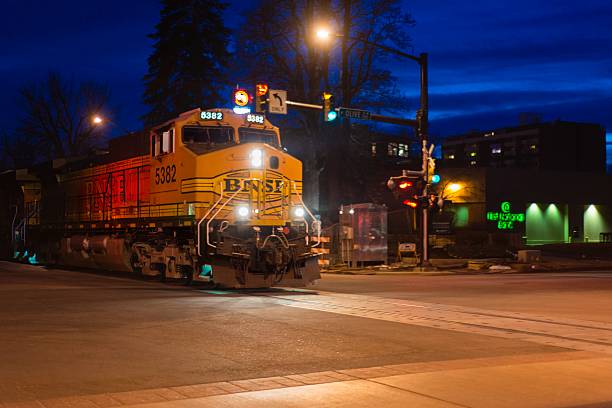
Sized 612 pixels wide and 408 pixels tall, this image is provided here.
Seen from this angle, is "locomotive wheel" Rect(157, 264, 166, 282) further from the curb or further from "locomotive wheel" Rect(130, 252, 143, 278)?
the curb

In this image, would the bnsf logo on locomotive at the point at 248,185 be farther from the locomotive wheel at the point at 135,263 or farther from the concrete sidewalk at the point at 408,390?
the concrete sidewalk at the point at 408,390

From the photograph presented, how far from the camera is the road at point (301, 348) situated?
24.0ft

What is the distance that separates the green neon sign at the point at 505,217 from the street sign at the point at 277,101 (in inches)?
1123

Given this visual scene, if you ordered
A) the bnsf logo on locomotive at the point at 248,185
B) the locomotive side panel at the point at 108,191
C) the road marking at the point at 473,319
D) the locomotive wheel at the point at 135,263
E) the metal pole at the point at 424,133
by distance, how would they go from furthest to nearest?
the metal pole at the point at 424,133 < the locomotive wheel at the point at 135,263 < the locomotive side panel at the point at 108,191 < the bnsf logo on locomotive at the point at 248,185 < the road marking at the point at 473,319

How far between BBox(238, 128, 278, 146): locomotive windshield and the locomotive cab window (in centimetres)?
188

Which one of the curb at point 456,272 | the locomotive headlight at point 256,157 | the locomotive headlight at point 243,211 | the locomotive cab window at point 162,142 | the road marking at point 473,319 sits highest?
the locomotive cab window at point 162,142

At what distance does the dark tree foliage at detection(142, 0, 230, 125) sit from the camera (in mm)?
51750

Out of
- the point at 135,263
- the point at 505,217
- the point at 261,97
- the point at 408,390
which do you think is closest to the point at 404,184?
the point at 261,97

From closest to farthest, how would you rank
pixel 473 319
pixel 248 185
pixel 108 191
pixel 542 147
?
pixel 473 319, pixel 248 185, pixel 108 191, pixel 542 147

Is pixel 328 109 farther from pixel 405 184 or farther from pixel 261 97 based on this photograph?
pixel 405 184

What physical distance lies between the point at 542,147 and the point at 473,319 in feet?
401

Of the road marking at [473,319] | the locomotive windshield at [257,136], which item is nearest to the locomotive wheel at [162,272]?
the locomotive windshield at [257,136]

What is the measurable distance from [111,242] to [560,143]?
11450cm

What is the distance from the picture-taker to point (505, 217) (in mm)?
50781
